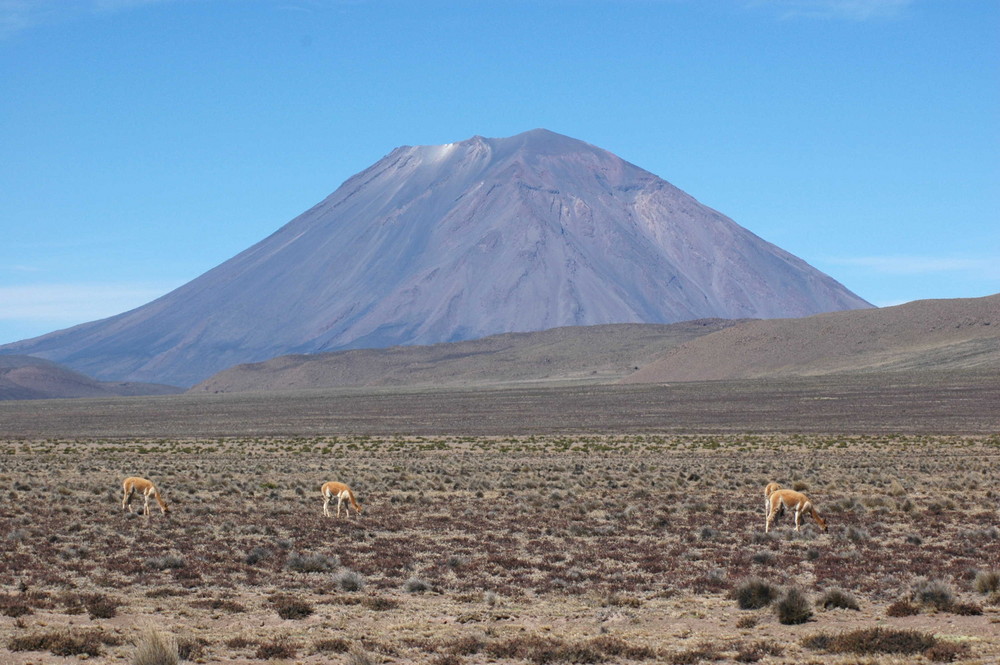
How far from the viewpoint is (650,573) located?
1380 centimetres

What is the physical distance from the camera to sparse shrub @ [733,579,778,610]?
11375 mm

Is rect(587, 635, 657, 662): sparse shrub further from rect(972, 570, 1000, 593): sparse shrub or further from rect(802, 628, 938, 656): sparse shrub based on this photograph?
rect(972, 570, 1000, 593): sparse shrub

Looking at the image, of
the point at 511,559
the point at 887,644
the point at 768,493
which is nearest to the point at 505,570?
the point at 511,559

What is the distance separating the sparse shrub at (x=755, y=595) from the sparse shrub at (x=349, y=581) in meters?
Answer: 4.39

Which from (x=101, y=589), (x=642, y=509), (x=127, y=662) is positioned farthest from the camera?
(x=642, y=509)

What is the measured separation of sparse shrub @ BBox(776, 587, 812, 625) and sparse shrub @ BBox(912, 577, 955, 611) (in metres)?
1.31

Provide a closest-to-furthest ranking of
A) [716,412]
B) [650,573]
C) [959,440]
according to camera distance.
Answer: [650,573], [959,440], [716,412]

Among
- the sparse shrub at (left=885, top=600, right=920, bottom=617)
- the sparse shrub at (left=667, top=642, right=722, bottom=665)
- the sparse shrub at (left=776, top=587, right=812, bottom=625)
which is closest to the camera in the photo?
the sparse shrub at (left=667, top=642, right=722, bottom=665)

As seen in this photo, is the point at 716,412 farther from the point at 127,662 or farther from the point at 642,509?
the point at 127,662

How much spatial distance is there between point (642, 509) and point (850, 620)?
1033 cm

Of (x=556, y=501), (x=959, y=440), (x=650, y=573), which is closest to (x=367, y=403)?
(x=959, y=440)

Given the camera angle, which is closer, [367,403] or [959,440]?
[959,440]

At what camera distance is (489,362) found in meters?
158

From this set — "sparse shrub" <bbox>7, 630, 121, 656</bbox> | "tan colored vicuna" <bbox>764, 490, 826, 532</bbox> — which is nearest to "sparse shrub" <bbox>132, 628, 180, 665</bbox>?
"sparse shrub" <bbox>7, 630, 121, 656</bbox>
